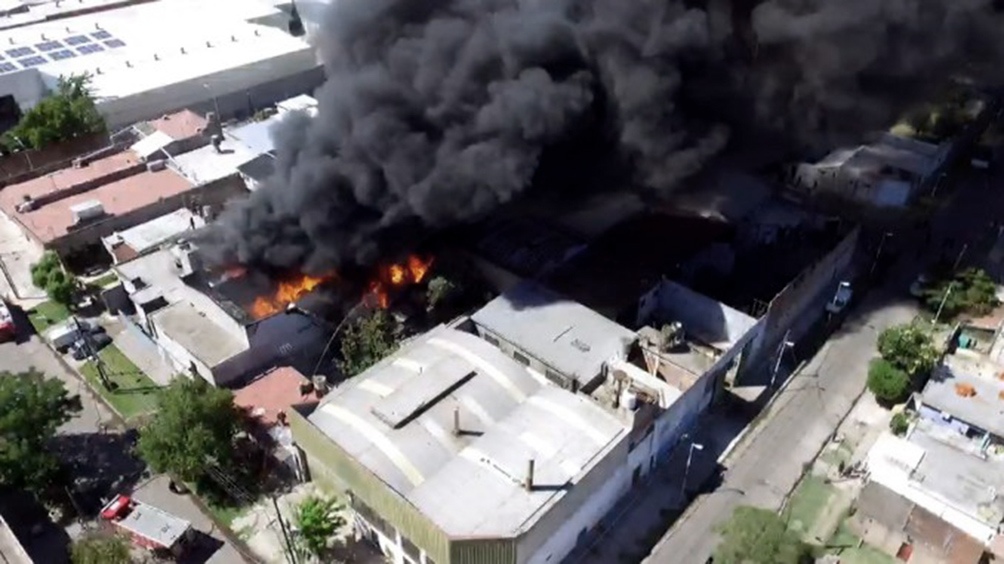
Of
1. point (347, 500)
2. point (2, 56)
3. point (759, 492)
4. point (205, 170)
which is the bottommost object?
point (759, 492)

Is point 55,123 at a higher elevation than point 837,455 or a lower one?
higher

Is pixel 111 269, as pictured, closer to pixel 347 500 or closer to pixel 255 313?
pixel 255 313

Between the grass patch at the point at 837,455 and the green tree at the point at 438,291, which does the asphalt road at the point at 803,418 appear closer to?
the grass patch at the point at 837,455

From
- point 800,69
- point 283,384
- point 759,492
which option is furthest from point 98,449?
point 800,69

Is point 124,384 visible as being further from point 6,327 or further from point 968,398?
point 968,398

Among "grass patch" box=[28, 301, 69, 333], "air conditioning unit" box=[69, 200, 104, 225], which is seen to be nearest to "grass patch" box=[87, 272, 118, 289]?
"grass patch" box=[28, 301, 69, 333]

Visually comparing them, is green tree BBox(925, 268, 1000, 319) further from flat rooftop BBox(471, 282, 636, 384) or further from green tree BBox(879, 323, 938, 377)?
flat rooftop BBox(471, 282, 636, 384)

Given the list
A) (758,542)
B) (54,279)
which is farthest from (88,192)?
(758,542)
